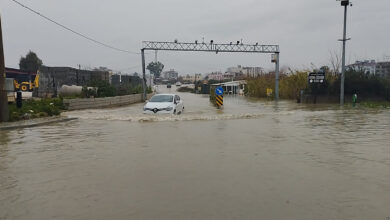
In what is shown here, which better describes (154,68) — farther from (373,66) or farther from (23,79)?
(23,79)

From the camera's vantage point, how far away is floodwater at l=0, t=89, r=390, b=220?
5086mm

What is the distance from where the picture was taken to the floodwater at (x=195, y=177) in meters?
5.09

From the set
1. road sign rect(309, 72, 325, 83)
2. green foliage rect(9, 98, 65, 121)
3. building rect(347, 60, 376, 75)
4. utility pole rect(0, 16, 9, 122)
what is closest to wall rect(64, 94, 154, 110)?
green foliage rect(9, 98, 65, 121)

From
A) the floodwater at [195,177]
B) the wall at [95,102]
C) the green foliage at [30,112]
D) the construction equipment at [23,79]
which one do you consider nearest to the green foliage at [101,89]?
the wall at [95,102]

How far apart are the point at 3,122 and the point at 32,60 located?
229 ft

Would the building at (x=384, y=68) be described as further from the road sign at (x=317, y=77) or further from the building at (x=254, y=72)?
the road sign at (x=317, y=77)

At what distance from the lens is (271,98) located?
49.5 m

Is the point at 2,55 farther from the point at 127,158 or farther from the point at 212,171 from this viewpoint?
the point at 212,171

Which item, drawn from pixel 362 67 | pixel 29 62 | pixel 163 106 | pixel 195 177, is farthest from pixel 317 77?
pixel 29 62

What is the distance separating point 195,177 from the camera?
689cm

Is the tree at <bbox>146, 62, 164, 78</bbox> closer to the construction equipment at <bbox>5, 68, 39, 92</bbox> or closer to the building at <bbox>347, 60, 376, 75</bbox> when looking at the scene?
the building at <bbox>347, 60, 376, 75</bbox>

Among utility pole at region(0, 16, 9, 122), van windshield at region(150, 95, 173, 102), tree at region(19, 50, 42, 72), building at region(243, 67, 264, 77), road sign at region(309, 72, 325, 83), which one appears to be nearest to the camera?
utility pole at region(0, 16, 9, 122)

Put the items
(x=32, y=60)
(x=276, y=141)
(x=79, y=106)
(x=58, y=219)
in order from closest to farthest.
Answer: (x=58, y=219)
(x=276, y=141)
(x=79, y=106)
(x=32, y=60)

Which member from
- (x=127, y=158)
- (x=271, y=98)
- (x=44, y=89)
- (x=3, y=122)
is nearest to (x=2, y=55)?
(x=3, y=122)
